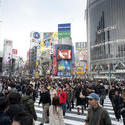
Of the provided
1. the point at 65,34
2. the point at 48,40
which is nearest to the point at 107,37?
the point at 65,34

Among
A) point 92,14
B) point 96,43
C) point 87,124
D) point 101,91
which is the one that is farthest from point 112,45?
point 87,124

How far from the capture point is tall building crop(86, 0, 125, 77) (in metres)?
61.4

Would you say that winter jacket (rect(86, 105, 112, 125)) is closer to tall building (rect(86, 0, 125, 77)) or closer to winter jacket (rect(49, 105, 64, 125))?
winter jacket (rect(49, 105, 64, 125))

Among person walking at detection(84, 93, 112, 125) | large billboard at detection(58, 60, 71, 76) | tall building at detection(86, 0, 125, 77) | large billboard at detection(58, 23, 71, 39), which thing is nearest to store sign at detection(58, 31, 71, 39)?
large billboard at detection(58, 23, 71, 39)

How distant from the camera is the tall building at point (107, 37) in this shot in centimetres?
6138

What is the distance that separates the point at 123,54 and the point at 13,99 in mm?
63216

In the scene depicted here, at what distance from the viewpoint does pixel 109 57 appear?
64.8 metres

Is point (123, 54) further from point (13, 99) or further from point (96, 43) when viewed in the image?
point (13, 99)

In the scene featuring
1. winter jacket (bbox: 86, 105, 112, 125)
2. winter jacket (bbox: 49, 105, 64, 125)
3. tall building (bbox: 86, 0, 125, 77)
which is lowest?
winter jacket (bbox: 49, 105, 64, 125)

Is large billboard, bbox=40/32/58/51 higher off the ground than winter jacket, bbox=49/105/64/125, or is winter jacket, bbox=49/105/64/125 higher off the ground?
large billboard, bbox=40/32/58/51

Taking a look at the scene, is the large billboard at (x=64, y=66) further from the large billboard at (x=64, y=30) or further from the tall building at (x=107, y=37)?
the large billboard at (x=64, y=30)

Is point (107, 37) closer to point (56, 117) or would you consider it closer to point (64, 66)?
point (64, 66)

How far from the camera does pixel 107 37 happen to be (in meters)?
66.5

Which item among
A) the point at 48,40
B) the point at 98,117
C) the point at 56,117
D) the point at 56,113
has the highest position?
the point at 48,40
